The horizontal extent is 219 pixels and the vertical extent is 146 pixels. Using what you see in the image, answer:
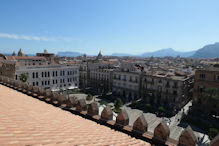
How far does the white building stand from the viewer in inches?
1989

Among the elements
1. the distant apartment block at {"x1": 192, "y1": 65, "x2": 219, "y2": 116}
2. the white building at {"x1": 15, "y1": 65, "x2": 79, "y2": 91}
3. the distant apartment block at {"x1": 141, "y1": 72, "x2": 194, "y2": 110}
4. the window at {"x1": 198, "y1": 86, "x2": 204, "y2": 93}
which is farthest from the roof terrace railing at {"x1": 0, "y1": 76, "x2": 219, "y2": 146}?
the window at {"x1": 198, "y1": 86, "x2": 204, "y2": 93}

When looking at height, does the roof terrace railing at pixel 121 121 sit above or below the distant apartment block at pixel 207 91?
above

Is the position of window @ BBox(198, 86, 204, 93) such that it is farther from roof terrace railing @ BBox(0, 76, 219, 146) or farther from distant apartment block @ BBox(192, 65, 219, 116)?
roof terrace railing @ BBox(0, 76, 219, 146)

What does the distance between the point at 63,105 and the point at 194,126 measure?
124ft

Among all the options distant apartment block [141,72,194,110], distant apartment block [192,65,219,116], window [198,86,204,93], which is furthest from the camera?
distant apartment block [141,72,194,110]

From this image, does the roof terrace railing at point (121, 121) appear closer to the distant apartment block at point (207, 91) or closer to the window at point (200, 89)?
the distant apartment block at point (207, 91)

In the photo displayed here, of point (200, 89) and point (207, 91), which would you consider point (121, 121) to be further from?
point (200, 89)

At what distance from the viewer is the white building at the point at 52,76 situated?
166ft

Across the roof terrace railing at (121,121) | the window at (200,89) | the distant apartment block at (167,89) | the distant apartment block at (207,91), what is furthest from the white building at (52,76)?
the window at (200,89)

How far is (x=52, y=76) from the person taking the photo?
187 feet

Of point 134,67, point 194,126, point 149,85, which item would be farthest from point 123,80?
point 194,126

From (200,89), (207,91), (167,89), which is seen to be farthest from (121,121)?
(167,89)

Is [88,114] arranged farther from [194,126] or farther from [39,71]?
[39,71]

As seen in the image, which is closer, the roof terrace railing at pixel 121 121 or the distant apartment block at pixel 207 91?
the roof terrace railing at pixel 121 121
